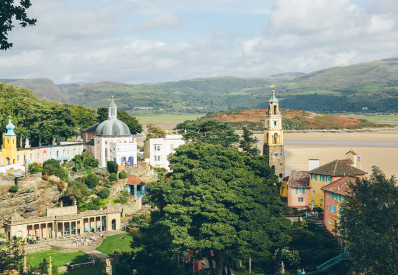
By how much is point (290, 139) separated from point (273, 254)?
103 m

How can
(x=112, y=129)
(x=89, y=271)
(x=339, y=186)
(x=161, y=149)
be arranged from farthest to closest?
(x=161, y=149), (x=112, y=129), (x=339, y=186), (x=89, y=271)

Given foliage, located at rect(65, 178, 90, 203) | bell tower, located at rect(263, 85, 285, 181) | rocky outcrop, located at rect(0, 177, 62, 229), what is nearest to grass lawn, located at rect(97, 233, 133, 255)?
foliage, located at rect(65, 178, 90, 203)

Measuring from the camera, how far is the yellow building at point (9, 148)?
60.9 metres

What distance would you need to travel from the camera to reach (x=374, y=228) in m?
32.6

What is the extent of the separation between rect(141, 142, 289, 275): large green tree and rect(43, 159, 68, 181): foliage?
71.3 feet

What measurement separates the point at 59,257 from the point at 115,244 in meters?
6.02

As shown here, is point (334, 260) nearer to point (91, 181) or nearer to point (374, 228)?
point (374, 228)

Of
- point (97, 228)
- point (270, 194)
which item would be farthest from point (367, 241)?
point (97, 228)

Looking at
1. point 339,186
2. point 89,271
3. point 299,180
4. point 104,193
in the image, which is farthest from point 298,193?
point 89,271

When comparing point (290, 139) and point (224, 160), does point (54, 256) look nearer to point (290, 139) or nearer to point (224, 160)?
point (224, 160)

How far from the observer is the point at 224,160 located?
45.0 metres

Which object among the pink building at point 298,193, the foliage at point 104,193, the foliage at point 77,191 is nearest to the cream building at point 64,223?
the foliage at point 77,191

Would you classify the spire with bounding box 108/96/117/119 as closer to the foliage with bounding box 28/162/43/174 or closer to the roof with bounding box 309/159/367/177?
the foliage with bounding box 28/162/43/174

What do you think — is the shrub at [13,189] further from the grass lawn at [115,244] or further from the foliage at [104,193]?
the grass lawn at [115,244]
